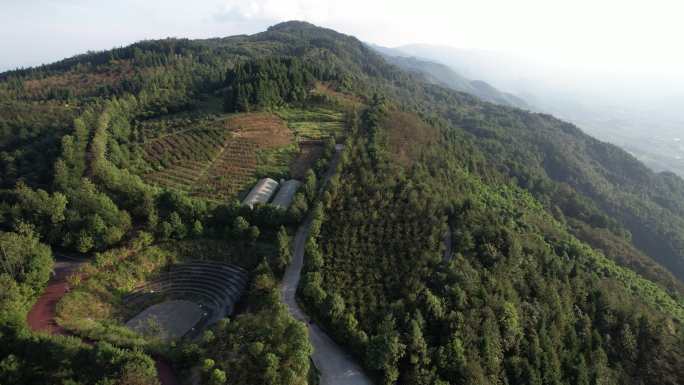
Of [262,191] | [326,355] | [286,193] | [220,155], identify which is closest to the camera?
[326,355]

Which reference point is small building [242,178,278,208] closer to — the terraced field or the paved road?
the terraced field

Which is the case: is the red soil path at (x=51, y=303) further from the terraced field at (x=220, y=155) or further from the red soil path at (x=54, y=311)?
the terraced field at (x=220, y=155)

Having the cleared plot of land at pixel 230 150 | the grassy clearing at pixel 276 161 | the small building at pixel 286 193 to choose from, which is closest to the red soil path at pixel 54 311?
the cleared plot of land at pixel 230 150

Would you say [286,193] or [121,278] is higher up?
[286,193]

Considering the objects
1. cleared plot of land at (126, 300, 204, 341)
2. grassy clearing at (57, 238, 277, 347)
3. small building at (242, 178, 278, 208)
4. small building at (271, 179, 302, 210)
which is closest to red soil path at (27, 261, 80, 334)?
grassy clearing at (57, 238, 277, 347)

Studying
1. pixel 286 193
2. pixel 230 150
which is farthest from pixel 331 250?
pixel 230 150

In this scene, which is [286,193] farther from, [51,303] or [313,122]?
[313,122]
